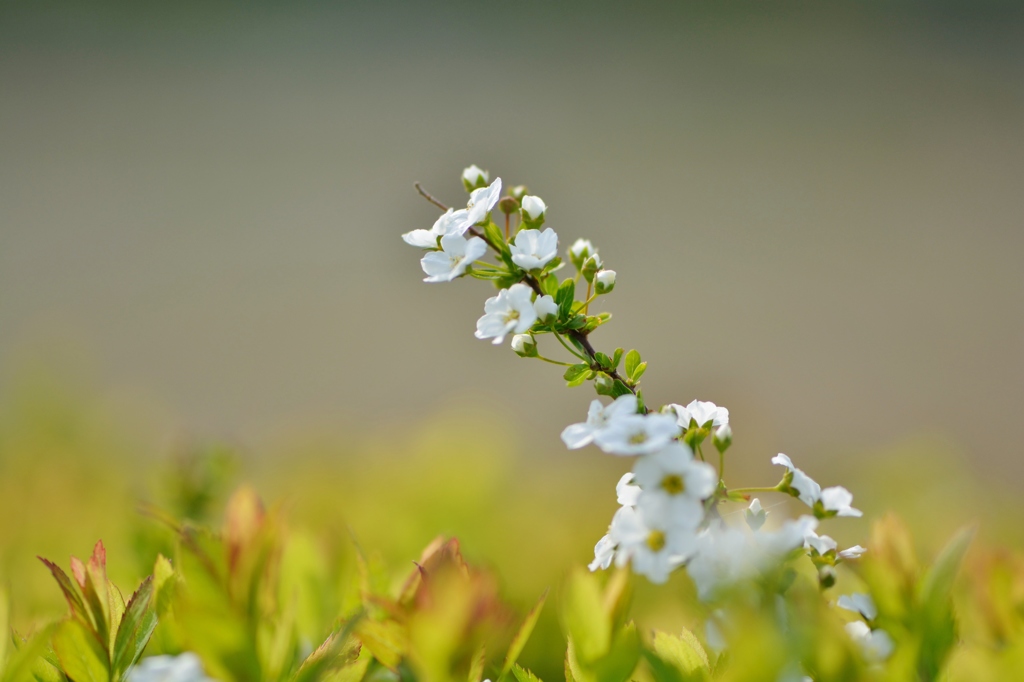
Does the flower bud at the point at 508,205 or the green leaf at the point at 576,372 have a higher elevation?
the flower bud at the point at 508,205

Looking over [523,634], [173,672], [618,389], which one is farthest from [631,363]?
[173,672]

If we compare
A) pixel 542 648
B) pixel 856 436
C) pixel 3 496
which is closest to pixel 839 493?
pixel 542 648

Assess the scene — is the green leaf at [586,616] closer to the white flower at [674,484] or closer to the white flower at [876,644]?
the white flower at [674,484]

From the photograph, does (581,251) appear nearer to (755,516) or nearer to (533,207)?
(533,207)

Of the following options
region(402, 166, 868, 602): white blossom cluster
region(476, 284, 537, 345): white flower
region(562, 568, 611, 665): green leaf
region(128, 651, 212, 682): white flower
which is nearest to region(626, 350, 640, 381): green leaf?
region(402, 166, 868, 602): white blossom cluster

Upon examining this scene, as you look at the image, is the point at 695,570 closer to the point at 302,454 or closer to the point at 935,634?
the point at 935,634

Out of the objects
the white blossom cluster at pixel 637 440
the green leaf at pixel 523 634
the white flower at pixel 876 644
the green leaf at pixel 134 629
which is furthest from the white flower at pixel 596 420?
the green leaf at pixel 134 629
